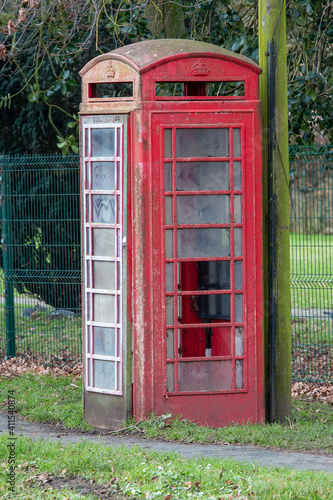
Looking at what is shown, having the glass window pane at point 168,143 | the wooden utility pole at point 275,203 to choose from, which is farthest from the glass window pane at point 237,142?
the glass window pane at point 168,143

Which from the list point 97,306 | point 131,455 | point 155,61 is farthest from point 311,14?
point 131,455

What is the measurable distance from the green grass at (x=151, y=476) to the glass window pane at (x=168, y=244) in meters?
1.68

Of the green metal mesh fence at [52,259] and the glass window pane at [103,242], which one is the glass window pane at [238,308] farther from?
the green metal mesh fence at [52,259]

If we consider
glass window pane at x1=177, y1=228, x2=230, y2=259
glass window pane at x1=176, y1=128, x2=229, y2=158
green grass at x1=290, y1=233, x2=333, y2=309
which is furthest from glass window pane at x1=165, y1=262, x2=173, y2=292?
green grass at x1=290, y1=233, x2=333, y2=309

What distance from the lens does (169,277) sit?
6.09 metres

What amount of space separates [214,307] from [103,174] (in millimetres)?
1648

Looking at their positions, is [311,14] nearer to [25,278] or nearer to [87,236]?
[87,236]

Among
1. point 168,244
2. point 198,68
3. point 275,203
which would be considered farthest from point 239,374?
point 198,68

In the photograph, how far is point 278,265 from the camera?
6.32 metres

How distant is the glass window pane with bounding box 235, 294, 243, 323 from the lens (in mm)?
6168

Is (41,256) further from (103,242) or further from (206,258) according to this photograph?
(206,258)

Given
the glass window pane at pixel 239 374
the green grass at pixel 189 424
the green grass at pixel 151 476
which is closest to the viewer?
the green grass at pixel 151 476

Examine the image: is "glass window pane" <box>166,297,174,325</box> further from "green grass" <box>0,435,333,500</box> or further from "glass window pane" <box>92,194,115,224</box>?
"green grass" <box>0,435,333,500</box>

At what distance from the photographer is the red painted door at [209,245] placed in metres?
6.03
